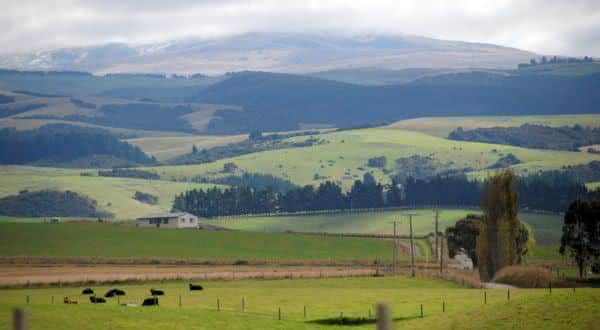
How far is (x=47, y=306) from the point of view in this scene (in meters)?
58.5

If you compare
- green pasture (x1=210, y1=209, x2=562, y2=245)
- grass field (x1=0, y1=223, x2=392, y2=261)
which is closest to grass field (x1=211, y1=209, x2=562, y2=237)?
green pasture (x1=210, y1=209, x2=562, y2=245)

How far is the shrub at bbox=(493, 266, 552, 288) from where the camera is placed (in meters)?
84.3

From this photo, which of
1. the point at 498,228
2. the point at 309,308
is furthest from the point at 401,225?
the point at 309,308

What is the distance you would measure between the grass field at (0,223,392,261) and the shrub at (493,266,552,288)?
118 feet

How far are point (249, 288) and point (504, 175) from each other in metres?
37.1

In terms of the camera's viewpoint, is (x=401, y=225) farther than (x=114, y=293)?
Yes

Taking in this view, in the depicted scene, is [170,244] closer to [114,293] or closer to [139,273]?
[139,273]

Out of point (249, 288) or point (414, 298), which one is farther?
point (249, 288)

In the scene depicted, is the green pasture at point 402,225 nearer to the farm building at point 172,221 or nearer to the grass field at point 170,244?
the farm building at point 172,221

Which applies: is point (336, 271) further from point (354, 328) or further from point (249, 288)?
point (354, 328)

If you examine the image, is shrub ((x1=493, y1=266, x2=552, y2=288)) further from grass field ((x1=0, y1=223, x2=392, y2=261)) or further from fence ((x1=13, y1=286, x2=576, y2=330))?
grass field ((x1=0, y1=223, x2=392, y2=261))

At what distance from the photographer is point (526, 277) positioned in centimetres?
8606

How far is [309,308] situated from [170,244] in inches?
2814

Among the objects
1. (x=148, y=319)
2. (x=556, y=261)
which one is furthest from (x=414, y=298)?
(x=556, y=261)
